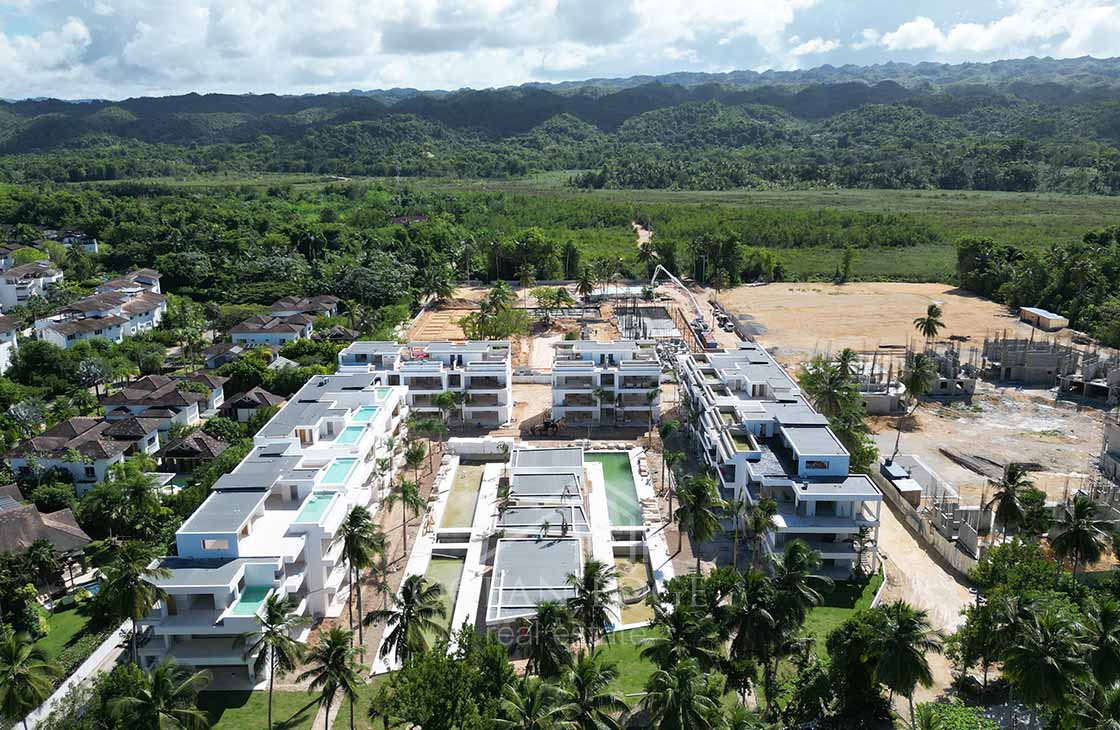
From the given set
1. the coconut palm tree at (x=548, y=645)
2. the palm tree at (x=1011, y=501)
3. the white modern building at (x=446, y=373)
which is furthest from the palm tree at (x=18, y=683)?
the palm tree at (x=1011, y=501)

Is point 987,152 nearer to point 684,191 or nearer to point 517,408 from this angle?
point 684,191

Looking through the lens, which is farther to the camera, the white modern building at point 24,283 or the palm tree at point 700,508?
the white modern building at point 24,283

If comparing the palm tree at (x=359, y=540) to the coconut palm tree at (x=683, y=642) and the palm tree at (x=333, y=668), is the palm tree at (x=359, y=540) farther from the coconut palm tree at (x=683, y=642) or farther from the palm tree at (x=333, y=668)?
the coconut palm tree at (x=683, y=642)

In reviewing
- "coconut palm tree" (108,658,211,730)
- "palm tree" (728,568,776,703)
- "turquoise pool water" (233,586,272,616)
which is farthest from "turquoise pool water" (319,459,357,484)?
"palm tree" (728,568,776,703)

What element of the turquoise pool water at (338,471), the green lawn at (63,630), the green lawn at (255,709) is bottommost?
the green lawn at (255,709)

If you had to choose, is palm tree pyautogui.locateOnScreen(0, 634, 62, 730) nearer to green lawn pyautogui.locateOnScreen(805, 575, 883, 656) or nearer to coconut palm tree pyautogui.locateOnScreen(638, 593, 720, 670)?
coconut palm tree pyautogui.locateOnScreen(638, 593, 720, 670)

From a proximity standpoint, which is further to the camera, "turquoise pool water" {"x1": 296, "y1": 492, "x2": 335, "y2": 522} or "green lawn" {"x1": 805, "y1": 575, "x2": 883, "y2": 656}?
"turquoise pool water" {"x1": 296, "y1": 492, "x2": 335, "y2": 522}
